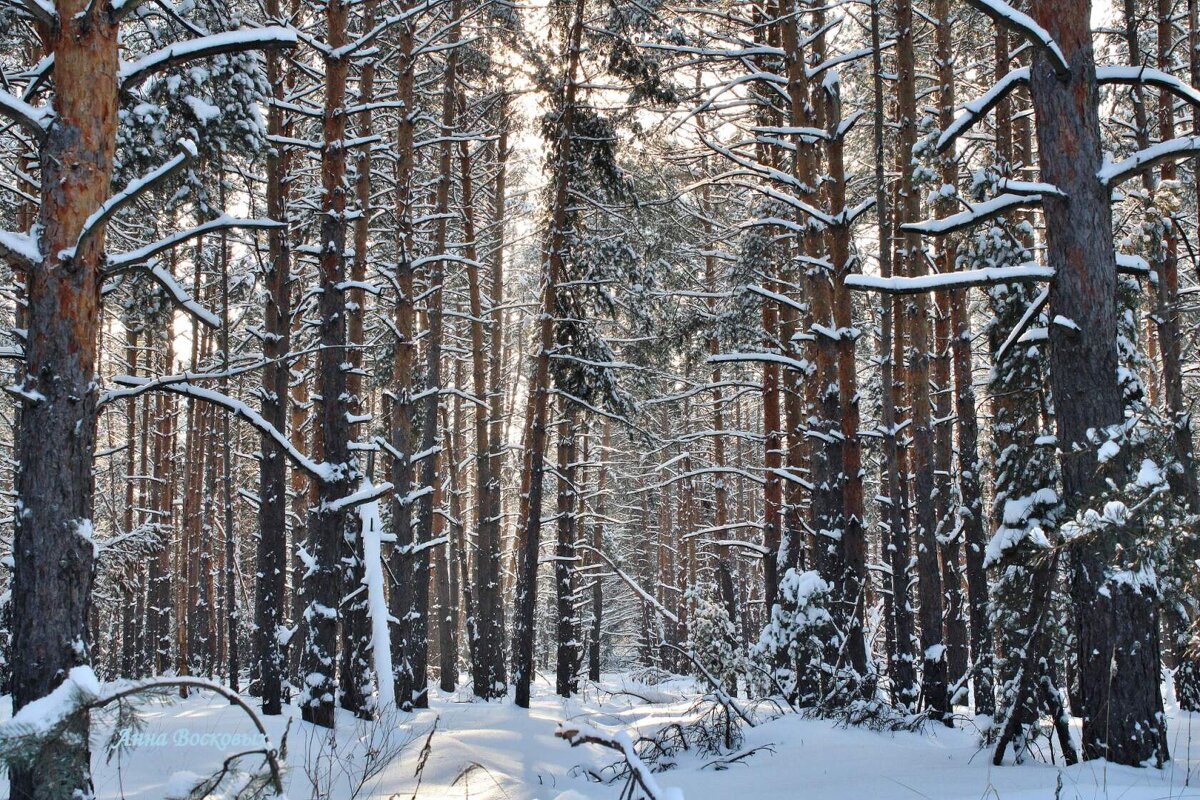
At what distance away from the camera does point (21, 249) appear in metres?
4.25

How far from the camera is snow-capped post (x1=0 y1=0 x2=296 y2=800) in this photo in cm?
411

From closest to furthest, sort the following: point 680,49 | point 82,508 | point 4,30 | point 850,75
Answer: point 82,508
point 4,30
point 680,49
point 850,75

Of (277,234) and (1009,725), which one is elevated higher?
(277,234)

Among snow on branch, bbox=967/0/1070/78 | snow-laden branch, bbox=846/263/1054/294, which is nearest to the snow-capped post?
snow-laden branch, bbox=846/263/1054/294

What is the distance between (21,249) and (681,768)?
5766 millimetres

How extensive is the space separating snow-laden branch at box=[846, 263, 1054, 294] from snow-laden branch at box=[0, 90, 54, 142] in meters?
4.52

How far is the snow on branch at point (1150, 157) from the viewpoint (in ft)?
15.5

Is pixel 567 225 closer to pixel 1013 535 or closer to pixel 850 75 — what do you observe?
pixel 850 75

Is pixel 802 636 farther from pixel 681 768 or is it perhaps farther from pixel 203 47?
pixel 203 47

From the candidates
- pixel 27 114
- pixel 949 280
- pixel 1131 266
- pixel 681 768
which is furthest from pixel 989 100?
pixel 27 114

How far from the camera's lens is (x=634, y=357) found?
50.3 ft

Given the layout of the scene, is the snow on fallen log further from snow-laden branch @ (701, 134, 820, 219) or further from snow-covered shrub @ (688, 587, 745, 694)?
snow-laden branch @ (701, 134, 820, 219)

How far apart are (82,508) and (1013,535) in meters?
6.73

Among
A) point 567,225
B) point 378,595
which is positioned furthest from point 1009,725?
→ point 567,225
